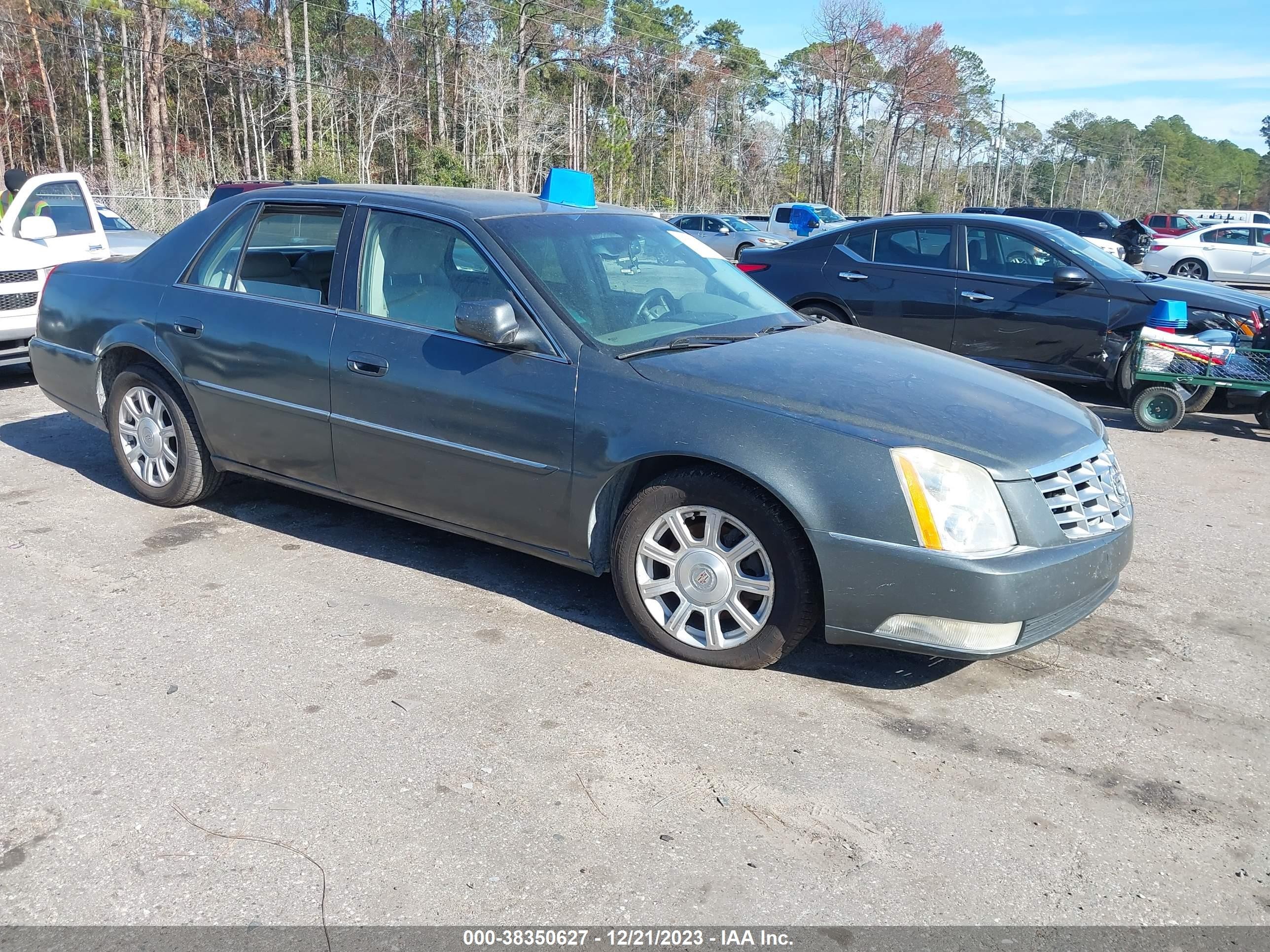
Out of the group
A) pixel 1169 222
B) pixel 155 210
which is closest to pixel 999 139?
pixel 1169 222

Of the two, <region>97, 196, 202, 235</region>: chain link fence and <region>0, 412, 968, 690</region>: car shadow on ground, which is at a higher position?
<region>97, 196, 202, 235</region>: chain link fence

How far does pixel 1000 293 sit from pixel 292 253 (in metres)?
5.91

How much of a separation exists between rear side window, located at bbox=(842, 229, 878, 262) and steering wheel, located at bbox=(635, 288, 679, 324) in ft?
17.5

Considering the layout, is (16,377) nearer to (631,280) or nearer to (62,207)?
(62,207)

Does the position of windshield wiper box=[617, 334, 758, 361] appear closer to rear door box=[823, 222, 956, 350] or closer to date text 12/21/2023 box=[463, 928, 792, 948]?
date text 12/21/2023 box=[463, 928, 792, 948]

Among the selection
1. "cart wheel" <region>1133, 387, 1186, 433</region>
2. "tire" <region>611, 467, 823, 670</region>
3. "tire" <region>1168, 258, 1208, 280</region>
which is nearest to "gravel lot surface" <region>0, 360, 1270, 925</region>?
"tire" <region>611, 467, 823, 670</region>

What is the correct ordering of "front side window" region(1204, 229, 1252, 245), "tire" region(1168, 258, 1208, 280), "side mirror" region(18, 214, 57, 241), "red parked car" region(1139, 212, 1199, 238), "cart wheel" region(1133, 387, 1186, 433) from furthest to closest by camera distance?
1. "red parked car" region(1139, 212, 1199, 238)
2. "front side window" region(1204, 229, 1252, 245)
3. "tire" region(1168, 258, 1208, 280)
4. "side mirror" region(18, 214, 57, 241)
5. "cart wheel" region(1133, 387, 1186, 433)

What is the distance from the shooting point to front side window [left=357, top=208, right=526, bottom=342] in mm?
4344

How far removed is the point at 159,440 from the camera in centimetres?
542

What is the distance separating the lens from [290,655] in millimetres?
3867

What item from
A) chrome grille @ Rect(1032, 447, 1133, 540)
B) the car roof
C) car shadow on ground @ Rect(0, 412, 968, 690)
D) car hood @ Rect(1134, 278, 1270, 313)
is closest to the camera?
chrome grille @ Rect(1032, 447, 1133, 540)

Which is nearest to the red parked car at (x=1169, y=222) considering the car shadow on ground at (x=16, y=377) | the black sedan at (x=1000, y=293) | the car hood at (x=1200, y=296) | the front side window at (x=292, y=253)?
the car hood at (x=1200, y=296)

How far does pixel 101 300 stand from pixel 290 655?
2727mm

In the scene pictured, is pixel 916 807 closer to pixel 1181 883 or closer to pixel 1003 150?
pixel 1181 883
